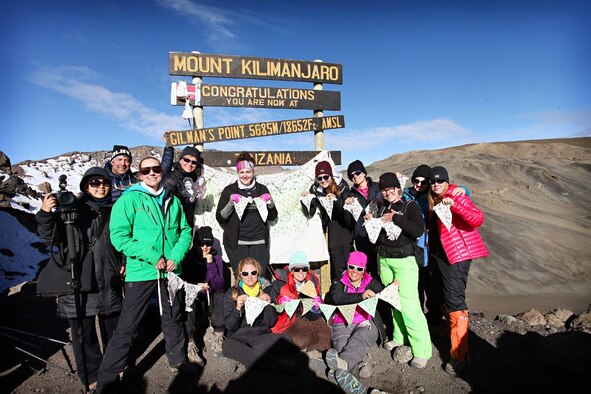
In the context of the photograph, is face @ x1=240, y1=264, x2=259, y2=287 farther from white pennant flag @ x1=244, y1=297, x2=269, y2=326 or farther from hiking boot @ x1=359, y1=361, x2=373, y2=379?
hiking boot @ x1=359, y1=361, x2=373, y2=379

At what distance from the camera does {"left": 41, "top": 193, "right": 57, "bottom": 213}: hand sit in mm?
3533

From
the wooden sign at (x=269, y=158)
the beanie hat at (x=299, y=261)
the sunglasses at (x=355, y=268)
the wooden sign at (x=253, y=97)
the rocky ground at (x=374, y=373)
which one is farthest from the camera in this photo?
the wooden sign at (x=269, y=158)

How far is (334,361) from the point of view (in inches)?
173

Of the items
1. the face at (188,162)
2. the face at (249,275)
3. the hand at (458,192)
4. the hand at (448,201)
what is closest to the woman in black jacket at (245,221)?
the face at (249,275)

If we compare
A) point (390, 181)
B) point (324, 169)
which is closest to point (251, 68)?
point (324, 169)

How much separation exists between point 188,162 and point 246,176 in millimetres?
908

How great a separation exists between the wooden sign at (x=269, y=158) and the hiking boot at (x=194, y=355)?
3036mm

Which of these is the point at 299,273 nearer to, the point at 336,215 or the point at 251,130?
the point at 336,215

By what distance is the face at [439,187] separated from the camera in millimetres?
4531

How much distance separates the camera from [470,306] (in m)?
9.10

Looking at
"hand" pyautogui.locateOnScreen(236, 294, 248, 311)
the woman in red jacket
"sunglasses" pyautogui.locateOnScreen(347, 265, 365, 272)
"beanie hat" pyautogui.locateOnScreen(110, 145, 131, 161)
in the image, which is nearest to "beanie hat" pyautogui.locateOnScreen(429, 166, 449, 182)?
the woman in red jacket

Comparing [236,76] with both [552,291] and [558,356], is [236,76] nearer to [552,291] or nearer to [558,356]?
[558,356]

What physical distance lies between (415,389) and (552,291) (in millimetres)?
8892

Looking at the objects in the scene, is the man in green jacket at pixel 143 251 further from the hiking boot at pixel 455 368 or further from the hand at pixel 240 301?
the hiking boot at pixel 455 368
